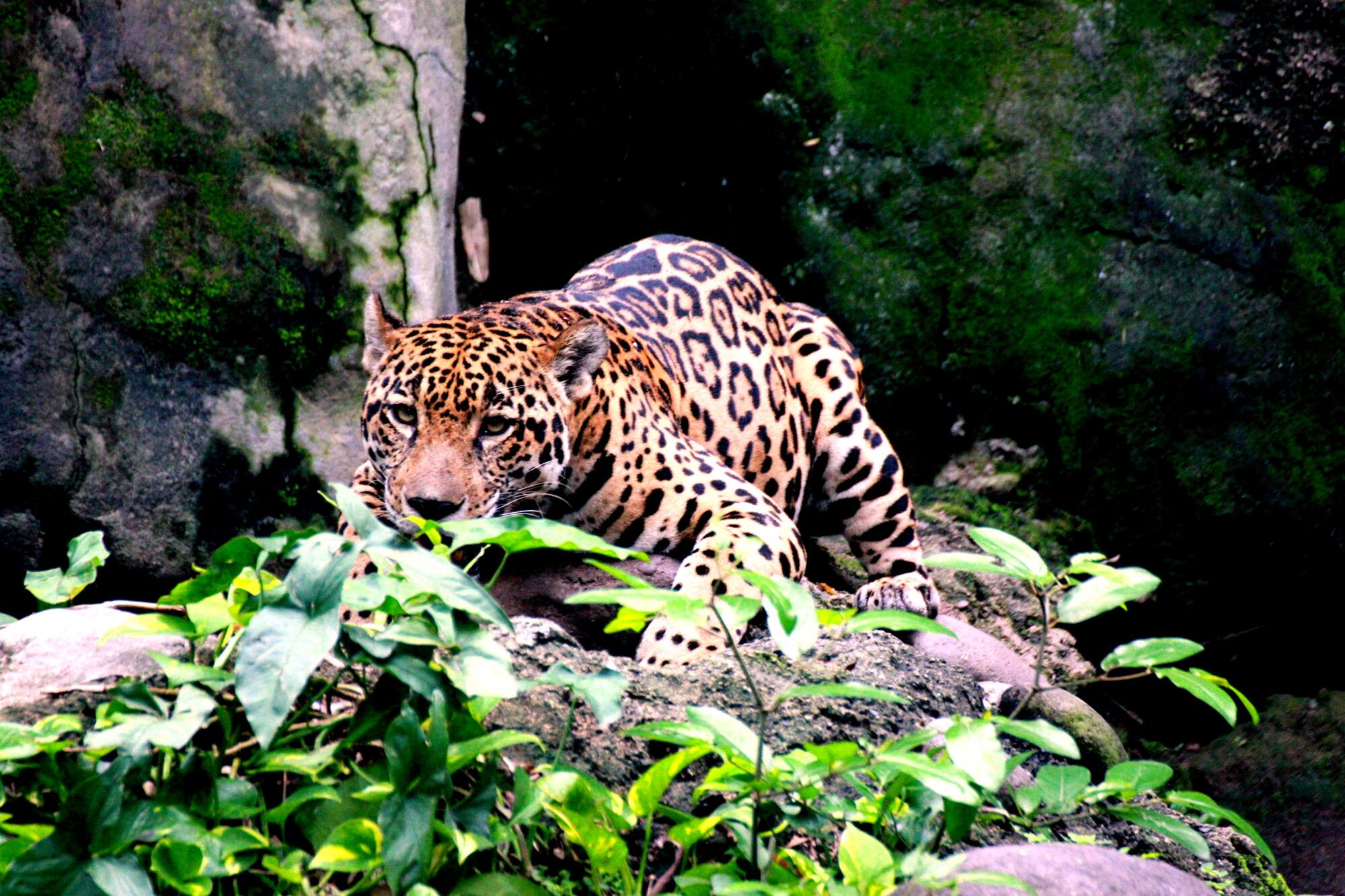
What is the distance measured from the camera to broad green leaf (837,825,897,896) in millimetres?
2584

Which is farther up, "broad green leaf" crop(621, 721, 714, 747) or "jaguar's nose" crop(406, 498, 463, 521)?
"broad green leaf" crop(621, 721, 714, 747)

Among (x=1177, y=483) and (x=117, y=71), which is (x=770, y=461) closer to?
(x=1177, y=483)

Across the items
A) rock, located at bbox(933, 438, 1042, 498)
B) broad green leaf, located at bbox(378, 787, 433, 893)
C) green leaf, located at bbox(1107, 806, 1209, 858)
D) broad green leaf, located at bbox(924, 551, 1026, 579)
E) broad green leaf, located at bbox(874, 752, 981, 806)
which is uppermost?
broad green leaf, located at bbox(924, 551, 1026, 579)

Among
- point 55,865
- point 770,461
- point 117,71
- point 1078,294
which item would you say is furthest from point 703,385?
point 55,865

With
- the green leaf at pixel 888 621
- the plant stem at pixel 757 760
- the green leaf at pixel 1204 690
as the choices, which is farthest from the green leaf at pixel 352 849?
the green leaf at pixel 1204 690

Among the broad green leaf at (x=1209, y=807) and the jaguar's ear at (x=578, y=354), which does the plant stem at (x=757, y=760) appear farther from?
the jaguar's ear at (x=578, y=354)

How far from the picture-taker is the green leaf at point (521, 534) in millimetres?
2707

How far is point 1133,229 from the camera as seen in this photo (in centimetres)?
764

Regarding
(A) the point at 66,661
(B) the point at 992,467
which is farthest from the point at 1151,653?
(B) the point at 992,467

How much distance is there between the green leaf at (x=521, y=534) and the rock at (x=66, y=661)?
68 cm

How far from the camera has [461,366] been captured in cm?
514

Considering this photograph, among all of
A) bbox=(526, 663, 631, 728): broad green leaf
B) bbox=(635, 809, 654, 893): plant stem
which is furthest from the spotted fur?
bbox=(526, 663, 631, 728): broad green leaf

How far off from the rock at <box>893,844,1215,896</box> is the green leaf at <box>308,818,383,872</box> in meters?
1.03

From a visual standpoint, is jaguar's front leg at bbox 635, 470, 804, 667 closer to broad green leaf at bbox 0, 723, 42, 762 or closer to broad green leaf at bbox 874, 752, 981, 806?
broad green leaf at bbox 874, 752, 981, 806
